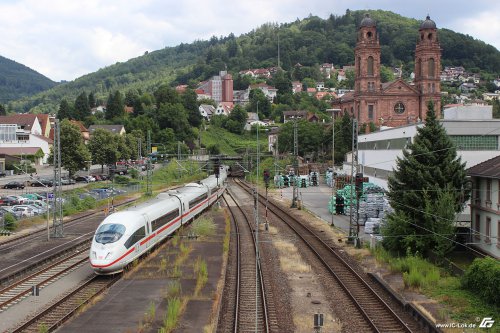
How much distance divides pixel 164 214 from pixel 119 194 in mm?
31761

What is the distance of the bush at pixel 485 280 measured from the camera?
1850 centimetres

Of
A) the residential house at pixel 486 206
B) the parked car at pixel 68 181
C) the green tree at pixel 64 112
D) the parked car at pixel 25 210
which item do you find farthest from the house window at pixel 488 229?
the green tree at pixel 64 112

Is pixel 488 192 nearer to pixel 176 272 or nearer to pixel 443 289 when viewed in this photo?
pixel 443 289

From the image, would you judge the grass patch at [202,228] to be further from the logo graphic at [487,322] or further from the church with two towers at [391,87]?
the church with two towers at [391,87]

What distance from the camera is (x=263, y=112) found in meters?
160

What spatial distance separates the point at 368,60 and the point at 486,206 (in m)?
75.4

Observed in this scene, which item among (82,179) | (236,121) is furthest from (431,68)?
(82,179)

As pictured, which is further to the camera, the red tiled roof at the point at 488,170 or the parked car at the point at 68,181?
the parked car at the point at 68,181

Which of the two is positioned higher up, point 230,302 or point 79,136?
point 79,136

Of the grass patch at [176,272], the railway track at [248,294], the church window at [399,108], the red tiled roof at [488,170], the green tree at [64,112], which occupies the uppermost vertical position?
the green tree at [64,112]

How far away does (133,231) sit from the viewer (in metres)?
24.0

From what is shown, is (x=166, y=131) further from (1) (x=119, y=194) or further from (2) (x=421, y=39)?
(2) (x=421, y=39)

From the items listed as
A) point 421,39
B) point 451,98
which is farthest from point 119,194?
point 451,98

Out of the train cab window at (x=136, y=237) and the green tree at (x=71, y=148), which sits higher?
the green tree at (x=71, y=148)
